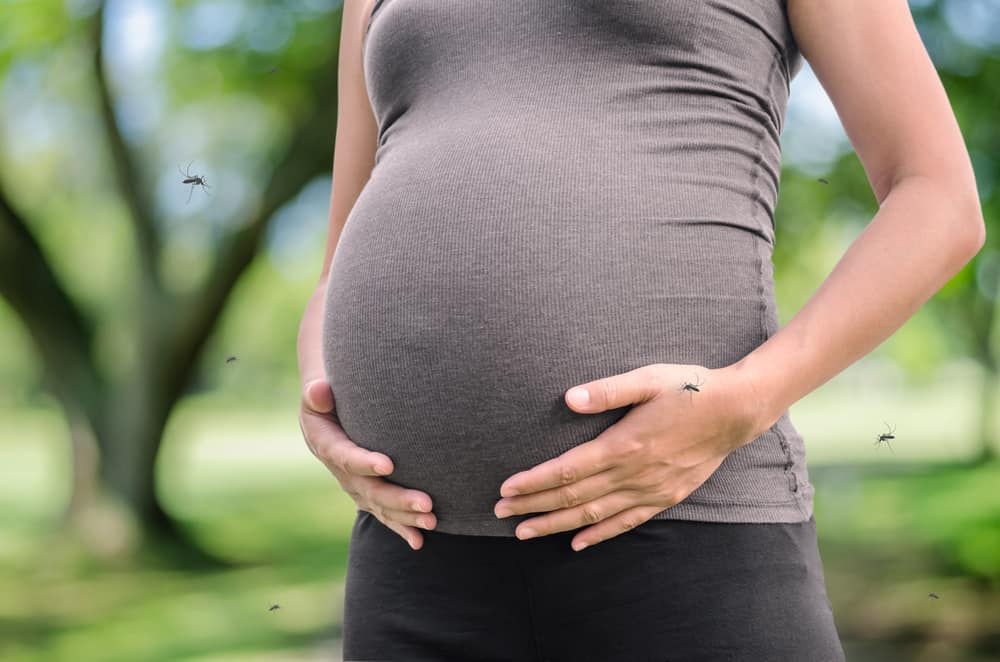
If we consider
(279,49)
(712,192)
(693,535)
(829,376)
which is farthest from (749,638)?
(279,49)

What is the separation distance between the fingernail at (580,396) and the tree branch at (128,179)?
Answer: 13.8 feet

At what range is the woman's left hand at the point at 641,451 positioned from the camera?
62cm

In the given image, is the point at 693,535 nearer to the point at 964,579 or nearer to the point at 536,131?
the point at 536,131

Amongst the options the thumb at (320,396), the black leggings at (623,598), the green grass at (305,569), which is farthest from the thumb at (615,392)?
the green grass at (305,569)

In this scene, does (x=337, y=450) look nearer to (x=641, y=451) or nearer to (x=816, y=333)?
(x=641, y=451)

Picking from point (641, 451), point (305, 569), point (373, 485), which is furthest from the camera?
point (305, 569)

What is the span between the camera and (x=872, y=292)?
0.66m

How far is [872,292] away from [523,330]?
26 centimetres

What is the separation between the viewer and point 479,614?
70cm

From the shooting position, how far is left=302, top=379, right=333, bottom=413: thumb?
79 cm

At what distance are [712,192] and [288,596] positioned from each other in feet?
16.3

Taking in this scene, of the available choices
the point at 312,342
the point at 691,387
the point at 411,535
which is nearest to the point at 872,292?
the point at 691,387

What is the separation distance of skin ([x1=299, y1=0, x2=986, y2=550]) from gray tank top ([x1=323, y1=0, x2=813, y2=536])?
25 millimetres

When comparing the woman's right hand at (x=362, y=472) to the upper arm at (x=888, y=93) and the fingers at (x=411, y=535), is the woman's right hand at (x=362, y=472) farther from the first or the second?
the upper arm at (x=888, y=93)
